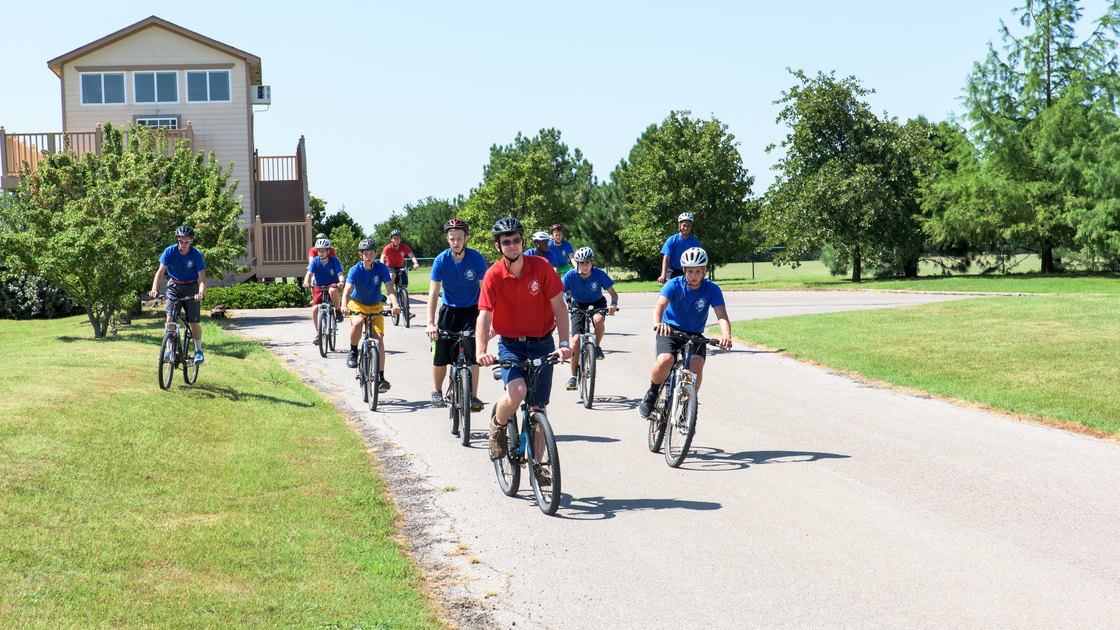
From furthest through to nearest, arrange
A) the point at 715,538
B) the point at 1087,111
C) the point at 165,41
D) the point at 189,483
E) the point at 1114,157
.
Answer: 1. the point at 1087,111
2. the point at 1114,157
3. the point at 165,41
4. the point at 189,483
5. the point at 715,538

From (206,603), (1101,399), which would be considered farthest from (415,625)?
(1101,399)

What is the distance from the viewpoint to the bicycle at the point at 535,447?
603 centimetres

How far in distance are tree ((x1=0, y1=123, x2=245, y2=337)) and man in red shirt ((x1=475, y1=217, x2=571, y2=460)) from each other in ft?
42.7

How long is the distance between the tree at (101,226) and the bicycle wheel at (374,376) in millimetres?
8709

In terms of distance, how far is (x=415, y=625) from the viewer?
166 inches

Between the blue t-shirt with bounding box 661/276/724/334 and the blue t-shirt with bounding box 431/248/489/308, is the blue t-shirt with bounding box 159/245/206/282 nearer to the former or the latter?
the blue t-shirt with bounding box 431/248/489/308

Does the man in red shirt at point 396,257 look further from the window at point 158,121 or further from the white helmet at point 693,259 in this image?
the window at point 158,121

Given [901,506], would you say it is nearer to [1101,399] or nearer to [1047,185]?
[1101,399]

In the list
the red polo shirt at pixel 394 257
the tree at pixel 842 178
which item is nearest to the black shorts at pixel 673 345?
the red polo shirt at pixel 394 257

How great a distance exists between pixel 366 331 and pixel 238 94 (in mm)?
25014

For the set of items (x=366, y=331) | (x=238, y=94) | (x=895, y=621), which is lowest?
(x=895, y=621)

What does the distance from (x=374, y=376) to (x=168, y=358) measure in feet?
8.42

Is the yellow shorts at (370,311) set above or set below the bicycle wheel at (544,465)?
above

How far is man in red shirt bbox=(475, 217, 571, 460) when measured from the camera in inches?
249
